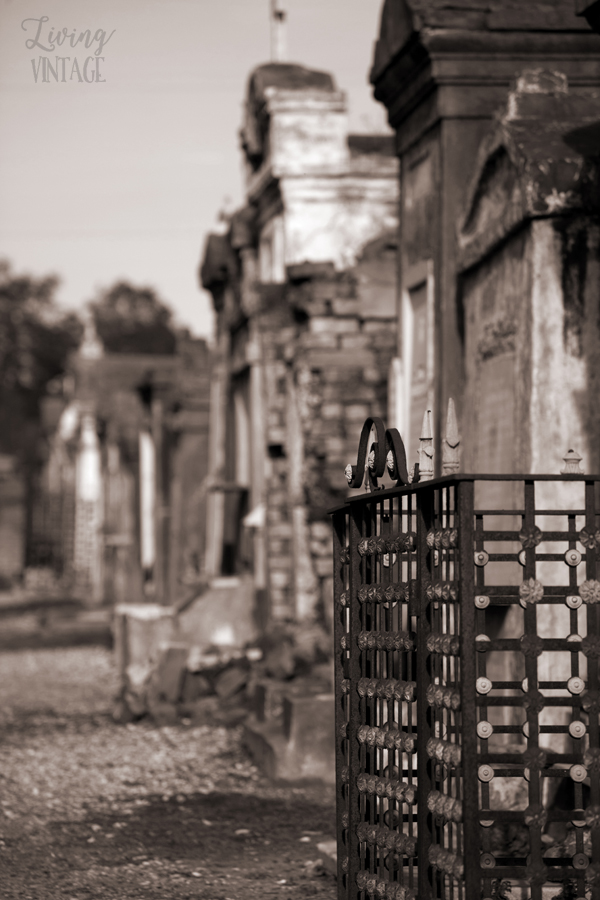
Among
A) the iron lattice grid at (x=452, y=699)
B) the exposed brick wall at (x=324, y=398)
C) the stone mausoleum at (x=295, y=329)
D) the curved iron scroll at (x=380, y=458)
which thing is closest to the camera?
the iron lattice grid at (x=452, y=699)

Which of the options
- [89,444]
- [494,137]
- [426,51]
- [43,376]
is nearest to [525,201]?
[494,137]

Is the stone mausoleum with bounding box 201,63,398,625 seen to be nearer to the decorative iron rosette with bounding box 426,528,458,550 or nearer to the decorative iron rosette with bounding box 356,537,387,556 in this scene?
the decorative iron rosette with bounding box 356,537,387,556

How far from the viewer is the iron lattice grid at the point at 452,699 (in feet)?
12.5

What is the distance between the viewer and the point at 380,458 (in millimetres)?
4555

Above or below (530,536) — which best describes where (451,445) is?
above

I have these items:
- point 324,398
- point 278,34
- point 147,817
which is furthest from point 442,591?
point 278,34

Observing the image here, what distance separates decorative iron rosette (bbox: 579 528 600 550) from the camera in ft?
12.9

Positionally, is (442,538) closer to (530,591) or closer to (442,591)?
(442,591)

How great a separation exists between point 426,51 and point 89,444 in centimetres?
3020

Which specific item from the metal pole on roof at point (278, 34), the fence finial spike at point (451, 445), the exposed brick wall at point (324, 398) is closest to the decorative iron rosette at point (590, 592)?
the fence finial spike at point (451, 445)

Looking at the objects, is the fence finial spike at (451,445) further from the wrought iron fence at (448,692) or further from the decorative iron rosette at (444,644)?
the decorative iron rosette at (444,644)

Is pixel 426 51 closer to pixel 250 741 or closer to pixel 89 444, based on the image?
pixel 250 741

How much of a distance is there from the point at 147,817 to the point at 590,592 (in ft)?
13.5

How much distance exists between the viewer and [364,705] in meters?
4.63
